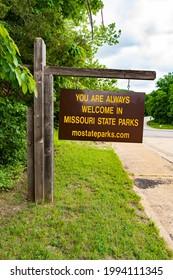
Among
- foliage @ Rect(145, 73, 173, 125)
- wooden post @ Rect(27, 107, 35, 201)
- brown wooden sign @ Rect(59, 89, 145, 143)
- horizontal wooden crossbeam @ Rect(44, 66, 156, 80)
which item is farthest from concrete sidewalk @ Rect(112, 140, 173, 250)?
foliage @ Rect(145, 73, 173, 125)

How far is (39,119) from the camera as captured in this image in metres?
3.21

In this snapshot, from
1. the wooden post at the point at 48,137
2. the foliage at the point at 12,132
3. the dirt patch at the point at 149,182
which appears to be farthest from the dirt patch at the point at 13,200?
the dirt patch at the point at 149,182

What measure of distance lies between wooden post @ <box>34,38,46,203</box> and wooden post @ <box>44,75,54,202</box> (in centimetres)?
6

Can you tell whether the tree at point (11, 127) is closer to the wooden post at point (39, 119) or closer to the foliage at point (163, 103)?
the wooden post at point (39, 119)

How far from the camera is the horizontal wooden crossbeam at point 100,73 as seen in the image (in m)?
3.11

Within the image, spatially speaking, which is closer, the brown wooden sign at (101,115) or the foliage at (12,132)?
the brown wooden sign at (101,115)

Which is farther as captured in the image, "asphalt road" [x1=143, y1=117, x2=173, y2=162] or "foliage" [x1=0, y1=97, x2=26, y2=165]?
"asphalt road" [x1=143, y1=117, x2=173, y2=162]

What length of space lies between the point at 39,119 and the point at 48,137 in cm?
31

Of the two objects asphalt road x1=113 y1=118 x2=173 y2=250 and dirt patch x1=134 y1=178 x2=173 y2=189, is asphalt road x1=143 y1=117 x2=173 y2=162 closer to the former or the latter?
asphalt road x1=113 y1=118 x2=173 y2=250

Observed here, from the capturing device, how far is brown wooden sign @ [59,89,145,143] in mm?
3305

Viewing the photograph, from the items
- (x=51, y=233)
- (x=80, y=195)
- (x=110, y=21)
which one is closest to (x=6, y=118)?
(x=80, y=195)

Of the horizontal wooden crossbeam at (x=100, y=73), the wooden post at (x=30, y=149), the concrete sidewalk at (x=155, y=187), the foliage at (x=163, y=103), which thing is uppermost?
the foliage at (x=163, y=103)

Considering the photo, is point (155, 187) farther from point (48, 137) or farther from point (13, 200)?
point (13, 200)

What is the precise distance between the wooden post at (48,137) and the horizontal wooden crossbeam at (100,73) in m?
0.13
